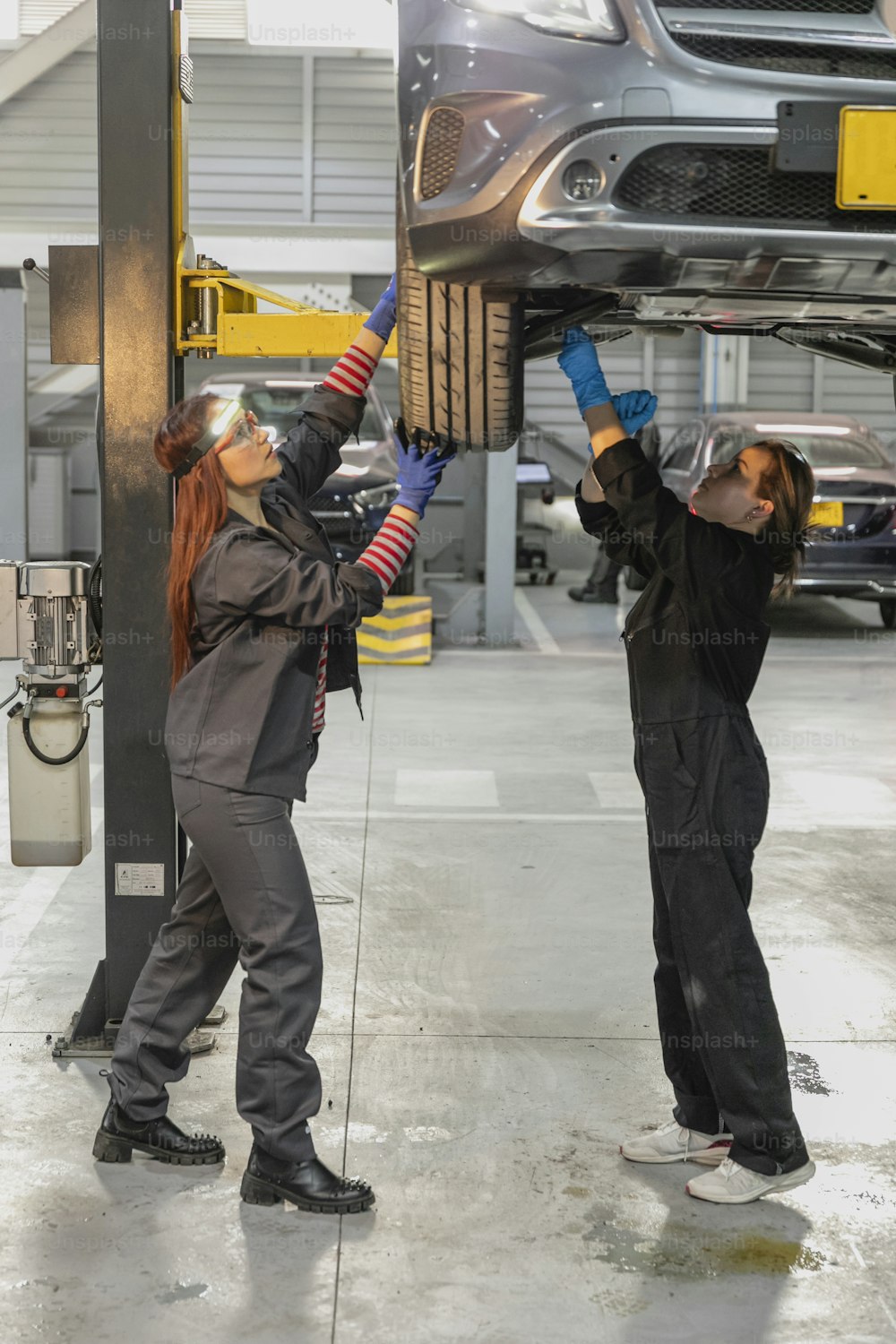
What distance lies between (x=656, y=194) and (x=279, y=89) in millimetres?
15613

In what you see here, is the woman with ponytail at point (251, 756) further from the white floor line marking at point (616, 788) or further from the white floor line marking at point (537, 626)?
the white floor line marking at point (537, 626)

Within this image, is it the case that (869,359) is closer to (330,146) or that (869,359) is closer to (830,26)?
(830,26)

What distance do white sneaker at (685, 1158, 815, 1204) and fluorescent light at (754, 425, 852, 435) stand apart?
8996 millimetres

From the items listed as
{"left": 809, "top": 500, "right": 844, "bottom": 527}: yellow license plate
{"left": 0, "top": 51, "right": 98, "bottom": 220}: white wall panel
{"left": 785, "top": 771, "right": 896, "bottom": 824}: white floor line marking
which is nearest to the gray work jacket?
{"left": 785, "top": 771, "right": 896, "bottom": 824}: white floor line marking

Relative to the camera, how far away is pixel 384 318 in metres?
3.36

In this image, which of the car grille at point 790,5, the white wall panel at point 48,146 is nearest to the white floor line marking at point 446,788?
the car grille at point 790,5

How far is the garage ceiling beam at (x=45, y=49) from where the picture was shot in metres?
16.1

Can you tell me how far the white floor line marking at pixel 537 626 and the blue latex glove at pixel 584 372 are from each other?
7451 mm

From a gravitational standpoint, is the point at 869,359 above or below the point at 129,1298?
above

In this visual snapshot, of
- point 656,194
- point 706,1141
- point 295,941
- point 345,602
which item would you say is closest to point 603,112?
point 656,194

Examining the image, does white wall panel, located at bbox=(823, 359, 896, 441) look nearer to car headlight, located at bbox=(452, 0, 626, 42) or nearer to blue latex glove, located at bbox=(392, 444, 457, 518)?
blue latex glove, located at bbox=(392, 444, 457, 518)

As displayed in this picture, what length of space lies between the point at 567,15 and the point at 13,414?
963cm

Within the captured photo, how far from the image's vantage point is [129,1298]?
262 centimetres

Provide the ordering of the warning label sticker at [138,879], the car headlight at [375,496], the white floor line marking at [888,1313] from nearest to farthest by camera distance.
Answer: the white floor line marking at [888,1313]
the warning label sticker at [138,879]
the car headlight at [375,496]
